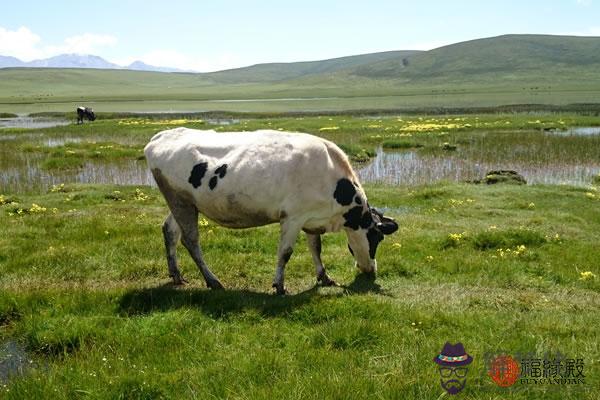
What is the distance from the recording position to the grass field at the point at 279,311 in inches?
227

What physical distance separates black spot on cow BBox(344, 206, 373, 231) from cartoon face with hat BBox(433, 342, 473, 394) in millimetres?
4102

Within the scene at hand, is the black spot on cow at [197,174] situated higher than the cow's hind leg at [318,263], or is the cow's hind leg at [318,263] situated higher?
the black spot on cow at [197,174]

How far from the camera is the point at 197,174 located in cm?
966

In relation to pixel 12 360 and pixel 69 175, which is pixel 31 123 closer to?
pixel 69 175

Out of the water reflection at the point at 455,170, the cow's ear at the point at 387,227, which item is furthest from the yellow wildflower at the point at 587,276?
the water reflection at the point at 455,170

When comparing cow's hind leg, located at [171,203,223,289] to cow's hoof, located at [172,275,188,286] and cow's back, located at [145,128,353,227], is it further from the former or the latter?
cow's hoof, located at [172,275,188,286]

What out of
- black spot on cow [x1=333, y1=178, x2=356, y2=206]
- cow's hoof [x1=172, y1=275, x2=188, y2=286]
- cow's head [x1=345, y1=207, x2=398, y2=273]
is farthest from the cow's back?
cow's hoof [x1=172, y1=275, x2=188, y2=286]

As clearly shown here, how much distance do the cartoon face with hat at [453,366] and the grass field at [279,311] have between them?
95 millimetres

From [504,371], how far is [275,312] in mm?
3513

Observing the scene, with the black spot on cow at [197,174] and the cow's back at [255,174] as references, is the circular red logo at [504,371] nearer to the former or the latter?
the cow's back at [255,174]

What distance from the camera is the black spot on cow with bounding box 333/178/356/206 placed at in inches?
388

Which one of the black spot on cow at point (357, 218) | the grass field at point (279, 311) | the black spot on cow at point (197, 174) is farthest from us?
the black spot on cow at point (357, 218)

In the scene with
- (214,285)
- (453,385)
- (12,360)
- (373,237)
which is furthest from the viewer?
(373,237)

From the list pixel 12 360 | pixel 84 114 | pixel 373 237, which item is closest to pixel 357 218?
pixel 373 237
